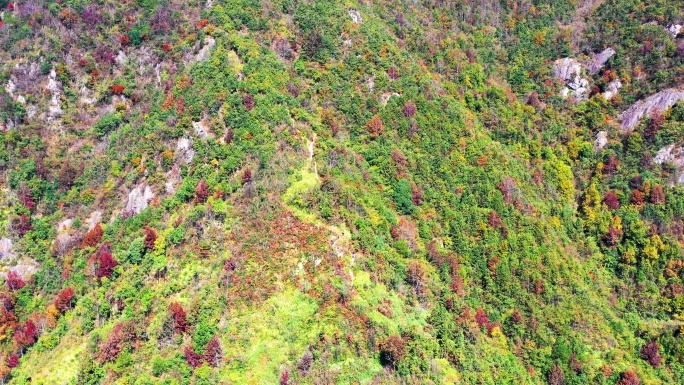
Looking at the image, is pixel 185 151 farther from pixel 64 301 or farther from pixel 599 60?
pixel 599 60

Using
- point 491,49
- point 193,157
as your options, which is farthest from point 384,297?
point 491,49

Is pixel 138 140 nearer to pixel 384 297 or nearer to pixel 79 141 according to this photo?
pixel 79 141

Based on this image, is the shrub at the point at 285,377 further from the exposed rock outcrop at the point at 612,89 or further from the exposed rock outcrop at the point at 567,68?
the exposed rock outcrop at the point at 567,68

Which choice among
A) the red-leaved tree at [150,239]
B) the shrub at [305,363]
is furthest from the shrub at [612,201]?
the red-leaved tree at [150,239]

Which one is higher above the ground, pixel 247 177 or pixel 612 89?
pixel 612 89

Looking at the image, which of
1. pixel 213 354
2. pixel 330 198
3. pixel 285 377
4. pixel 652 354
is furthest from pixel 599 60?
pixel 213 354

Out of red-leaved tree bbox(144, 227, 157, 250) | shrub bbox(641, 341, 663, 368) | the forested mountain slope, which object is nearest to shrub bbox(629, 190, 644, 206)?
the forested mountain slope
